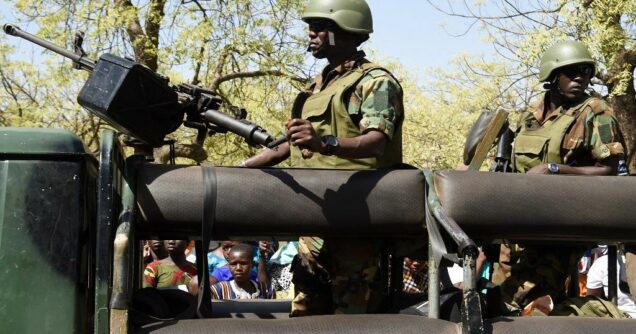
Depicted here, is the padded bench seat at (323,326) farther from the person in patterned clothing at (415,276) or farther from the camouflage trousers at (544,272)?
the person in patterned clothing at (415,276)

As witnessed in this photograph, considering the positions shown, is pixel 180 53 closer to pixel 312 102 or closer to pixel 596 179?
pixel 312 102

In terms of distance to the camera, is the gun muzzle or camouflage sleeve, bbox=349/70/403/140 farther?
the gun muzzle

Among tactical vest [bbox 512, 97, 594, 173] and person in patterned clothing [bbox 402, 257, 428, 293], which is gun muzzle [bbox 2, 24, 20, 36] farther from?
person in patterned clothing [bbox 402, 257, 428, 293]

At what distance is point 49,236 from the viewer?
2646 mm

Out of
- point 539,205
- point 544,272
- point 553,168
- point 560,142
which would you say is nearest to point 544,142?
point 560,142

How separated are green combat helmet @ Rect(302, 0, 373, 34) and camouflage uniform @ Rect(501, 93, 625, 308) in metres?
1.17

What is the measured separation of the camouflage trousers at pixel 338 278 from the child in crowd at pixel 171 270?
3023mm

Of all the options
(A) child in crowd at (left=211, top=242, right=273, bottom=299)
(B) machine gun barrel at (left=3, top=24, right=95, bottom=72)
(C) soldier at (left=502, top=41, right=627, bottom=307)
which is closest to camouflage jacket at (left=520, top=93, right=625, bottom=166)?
(C) soldier at (left=502, top=41, right=627, bottom=307)

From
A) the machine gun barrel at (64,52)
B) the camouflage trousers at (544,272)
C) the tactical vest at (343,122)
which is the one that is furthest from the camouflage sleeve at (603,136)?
the machine gun barrel at (64,52)

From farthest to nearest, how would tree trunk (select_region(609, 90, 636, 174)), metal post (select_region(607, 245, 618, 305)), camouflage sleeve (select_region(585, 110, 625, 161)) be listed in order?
tree trunk (select_region(609, 90, 636, 174))
camouflage sleeve (select_region(585, 110, 625, 161))
metal post (select_region(607, 245, 618, 305))

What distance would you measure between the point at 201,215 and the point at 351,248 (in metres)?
0.76

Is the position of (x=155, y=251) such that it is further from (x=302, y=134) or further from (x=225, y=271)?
(x=302, y=134)

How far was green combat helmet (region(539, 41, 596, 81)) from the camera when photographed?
16.1 ft

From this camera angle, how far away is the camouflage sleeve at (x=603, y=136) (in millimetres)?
4508
